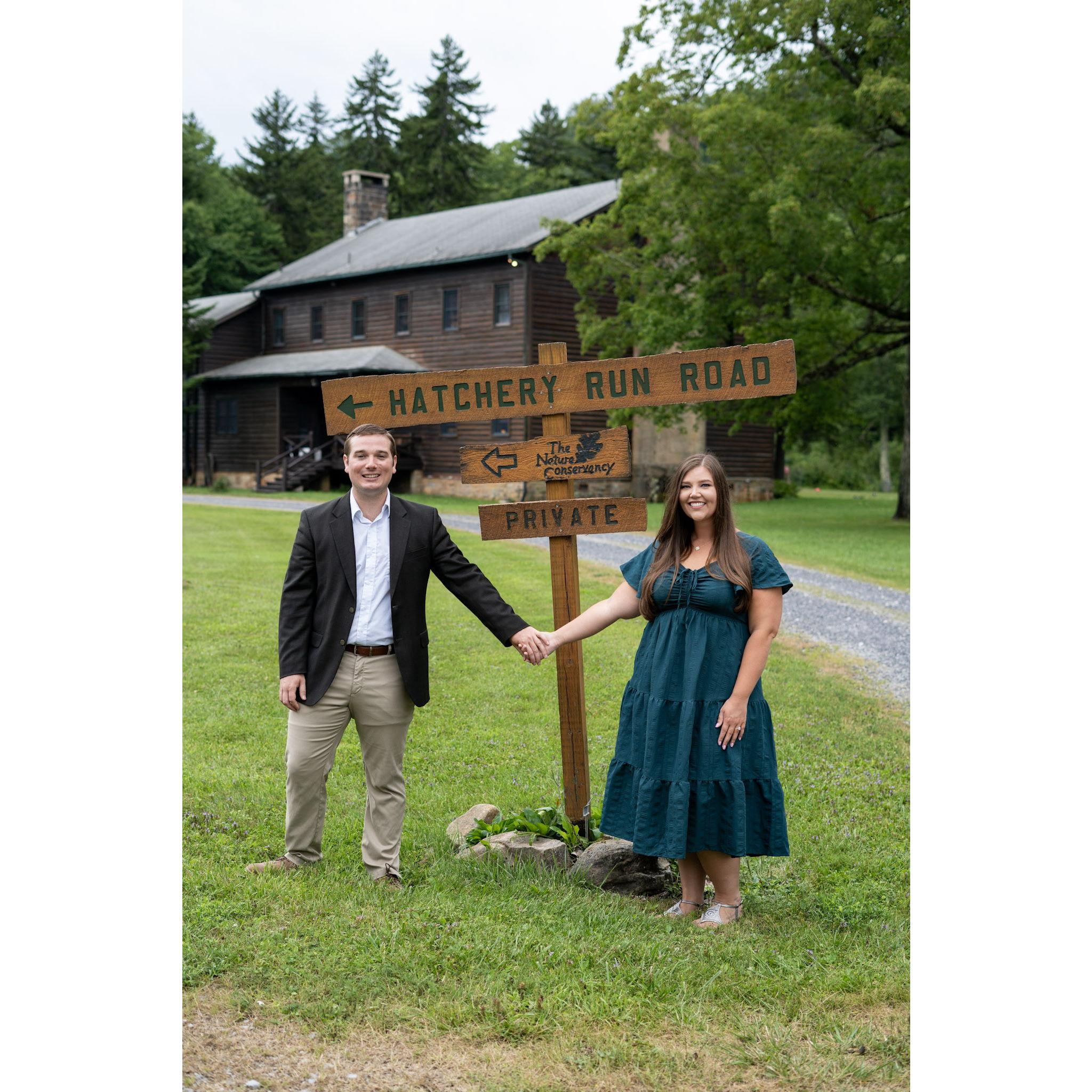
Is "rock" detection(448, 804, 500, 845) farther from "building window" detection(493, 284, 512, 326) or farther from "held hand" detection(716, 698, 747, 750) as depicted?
"building window" detection(493, 284, 512, 326)

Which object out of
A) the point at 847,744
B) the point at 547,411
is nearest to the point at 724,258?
the point at 847,744

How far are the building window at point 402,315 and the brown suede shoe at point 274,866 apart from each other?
29783 millimetres

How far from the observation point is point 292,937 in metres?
4.53

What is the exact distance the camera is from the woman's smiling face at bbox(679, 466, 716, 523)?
4797 mm

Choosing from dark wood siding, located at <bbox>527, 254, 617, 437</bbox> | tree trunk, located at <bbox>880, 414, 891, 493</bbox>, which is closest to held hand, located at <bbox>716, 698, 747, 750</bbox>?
dark wood siding, located at <bbox>527, 254, 617, 437</bbox>

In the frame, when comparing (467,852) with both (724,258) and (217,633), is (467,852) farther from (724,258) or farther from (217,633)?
(724,258)

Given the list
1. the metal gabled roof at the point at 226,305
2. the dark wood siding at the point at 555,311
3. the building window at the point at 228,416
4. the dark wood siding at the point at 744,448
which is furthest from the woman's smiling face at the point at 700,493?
the metal gabled roof at the point at 226,305

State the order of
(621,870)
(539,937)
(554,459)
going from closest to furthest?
(539,937), (621,870), (554,459)

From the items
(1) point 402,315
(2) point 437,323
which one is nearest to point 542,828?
(2) point 437,323

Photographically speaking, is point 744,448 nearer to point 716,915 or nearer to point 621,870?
point 621,870

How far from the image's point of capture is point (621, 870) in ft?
17.6

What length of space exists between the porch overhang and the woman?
26.7 m

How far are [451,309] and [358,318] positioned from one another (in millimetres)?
3937

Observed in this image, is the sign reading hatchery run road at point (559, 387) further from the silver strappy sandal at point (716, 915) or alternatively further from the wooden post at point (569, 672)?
the silver strappy sandal at point (716, 915)
